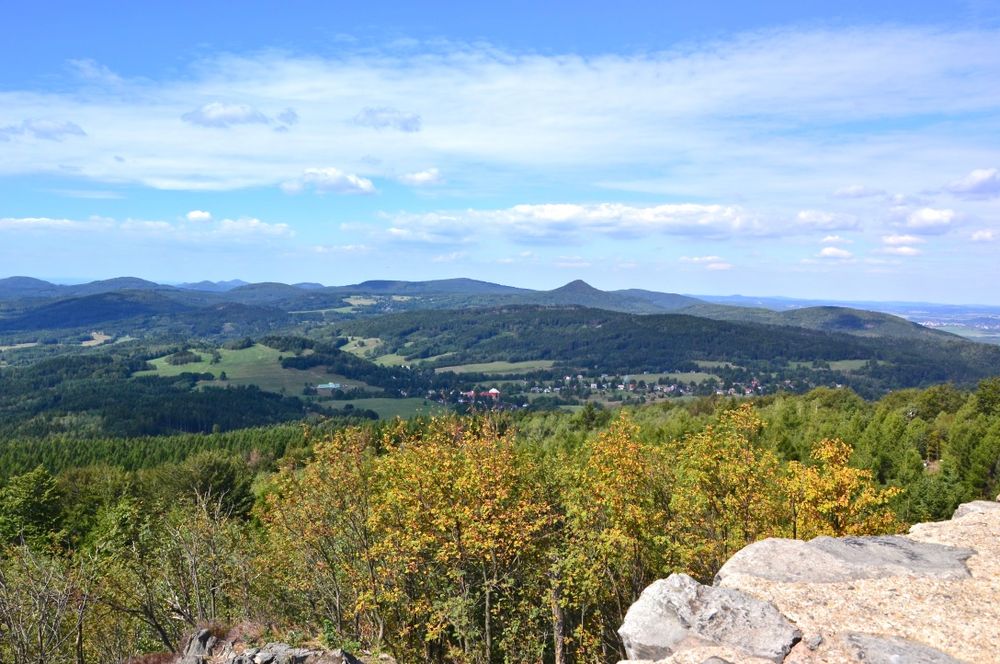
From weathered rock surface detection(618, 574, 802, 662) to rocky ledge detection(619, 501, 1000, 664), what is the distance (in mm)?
29

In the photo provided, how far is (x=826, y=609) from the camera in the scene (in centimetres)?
1764

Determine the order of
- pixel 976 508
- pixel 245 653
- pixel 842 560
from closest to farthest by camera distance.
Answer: pixel 245 653, pixel 842 560, pixel 976 508

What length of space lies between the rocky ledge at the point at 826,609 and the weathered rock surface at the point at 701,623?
0.03 meters

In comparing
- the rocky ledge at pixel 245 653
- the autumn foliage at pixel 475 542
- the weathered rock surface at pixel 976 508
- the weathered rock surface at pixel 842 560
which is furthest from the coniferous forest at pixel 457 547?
the weathered rock surface at pixel 842 560

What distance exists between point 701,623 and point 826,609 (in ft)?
13.4

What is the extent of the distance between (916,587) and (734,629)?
6.93 meters

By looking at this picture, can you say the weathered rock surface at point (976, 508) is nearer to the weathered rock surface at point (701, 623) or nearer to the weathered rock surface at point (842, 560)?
the weathered rock surface at point (842, 560)

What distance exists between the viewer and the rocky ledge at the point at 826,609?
52.1ft

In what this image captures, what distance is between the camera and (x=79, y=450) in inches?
5182

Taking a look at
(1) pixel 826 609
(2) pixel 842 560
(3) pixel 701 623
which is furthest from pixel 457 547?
(2) pixel 842 560

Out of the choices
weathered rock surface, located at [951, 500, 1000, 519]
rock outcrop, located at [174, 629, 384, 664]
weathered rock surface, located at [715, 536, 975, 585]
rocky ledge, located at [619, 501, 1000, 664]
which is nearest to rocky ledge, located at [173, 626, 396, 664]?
rock outcrop, located at [174, 629, 384, 664]

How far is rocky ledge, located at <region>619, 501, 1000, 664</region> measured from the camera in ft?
52.1

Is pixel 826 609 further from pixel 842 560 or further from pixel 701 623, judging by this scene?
pixel 701 623

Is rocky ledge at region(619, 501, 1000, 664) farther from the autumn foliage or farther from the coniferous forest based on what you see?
the coniferous forest
